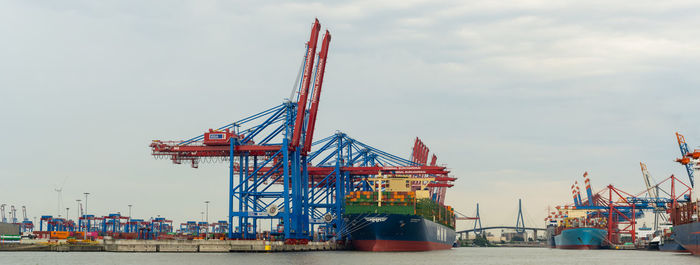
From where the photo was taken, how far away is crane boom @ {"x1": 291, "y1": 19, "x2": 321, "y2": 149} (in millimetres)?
89750

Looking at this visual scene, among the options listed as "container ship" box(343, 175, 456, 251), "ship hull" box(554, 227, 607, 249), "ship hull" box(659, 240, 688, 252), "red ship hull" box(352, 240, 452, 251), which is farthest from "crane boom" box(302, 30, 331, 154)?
"ship hull" box(554, 227, 607, 249)

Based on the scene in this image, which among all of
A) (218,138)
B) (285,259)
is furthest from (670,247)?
(285,259)

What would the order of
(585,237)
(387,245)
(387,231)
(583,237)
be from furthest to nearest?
1. (583,237)
2. (585,237)
3. (387,245)
4. (387,231)

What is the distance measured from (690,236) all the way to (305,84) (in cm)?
4546

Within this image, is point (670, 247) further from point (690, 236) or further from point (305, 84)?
point (305, 84)

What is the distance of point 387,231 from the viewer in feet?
284

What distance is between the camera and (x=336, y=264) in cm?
5859

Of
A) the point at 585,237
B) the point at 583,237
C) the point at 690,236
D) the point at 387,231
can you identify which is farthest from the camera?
the point at 583,237

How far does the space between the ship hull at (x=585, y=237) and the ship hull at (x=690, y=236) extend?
1748 inches

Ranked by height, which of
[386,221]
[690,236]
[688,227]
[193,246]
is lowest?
[193,246]

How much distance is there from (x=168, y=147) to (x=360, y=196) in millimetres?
22658

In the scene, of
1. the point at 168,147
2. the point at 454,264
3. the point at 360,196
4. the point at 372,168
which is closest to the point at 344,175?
the point at 372,168

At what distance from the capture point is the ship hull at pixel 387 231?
3391 inches

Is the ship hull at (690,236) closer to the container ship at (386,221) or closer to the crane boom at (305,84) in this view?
the container ship at (386,221)
